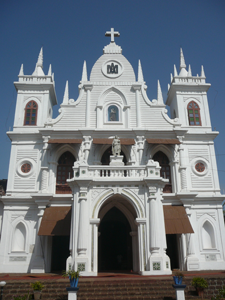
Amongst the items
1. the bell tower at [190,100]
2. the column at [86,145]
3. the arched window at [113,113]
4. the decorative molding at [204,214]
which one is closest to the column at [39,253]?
the column at [86,145]

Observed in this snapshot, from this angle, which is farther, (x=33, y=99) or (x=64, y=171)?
(x=33, y=99)

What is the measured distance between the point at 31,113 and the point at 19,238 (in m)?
9.33

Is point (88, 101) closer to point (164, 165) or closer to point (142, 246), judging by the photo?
point (164, 165)

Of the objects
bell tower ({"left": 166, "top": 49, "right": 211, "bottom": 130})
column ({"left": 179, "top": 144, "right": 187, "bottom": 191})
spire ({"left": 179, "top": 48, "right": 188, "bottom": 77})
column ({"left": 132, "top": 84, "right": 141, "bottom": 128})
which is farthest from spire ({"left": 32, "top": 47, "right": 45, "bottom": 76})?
column ({"left": 179, "top": 144, "right": 187, "bottom": 191})

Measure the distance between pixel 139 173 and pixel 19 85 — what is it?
1272cm

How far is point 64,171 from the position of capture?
21.1 m

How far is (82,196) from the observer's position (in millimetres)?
15633

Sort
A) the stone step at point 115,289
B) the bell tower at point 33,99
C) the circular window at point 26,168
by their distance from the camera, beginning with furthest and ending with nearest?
the bell tower at point 33,99, the circular window at point 26,168, the stone step at point 115,289

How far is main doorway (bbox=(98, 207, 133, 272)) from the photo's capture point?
63.2ft

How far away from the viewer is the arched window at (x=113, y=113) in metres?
22.3

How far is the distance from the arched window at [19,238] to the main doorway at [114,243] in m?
5.20

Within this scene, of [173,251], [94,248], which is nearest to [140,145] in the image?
[173,251]

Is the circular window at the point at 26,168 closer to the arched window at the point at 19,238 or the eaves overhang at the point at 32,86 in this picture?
the arched window at the point at 19,238

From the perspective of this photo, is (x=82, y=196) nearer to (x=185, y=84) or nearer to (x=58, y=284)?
(x=58, y=284)
